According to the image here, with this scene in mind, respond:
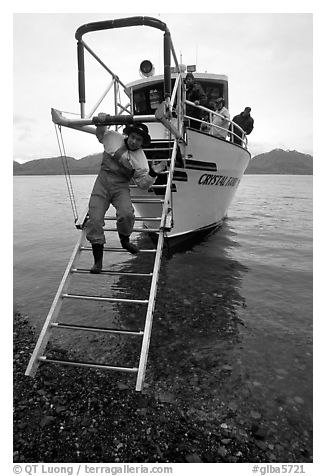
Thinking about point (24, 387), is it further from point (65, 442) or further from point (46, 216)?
point (46, 216)

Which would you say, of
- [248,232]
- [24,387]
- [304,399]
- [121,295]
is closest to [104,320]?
[121,295]

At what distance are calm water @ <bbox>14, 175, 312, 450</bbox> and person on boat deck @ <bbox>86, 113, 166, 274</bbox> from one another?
1570mm

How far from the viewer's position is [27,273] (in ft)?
25.0

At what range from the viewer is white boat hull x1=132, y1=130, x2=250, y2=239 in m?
7.22

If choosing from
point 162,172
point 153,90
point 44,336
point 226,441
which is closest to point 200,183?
point 162,172

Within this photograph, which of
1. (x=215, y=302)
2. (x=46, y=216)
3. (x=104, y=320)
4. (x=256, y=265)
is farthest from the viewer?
(x=46, y=216)

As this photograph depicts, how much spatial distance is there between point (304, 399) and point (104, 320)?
301 centimetres

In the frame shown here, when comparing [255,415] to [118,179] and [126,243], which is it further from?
[118,179]

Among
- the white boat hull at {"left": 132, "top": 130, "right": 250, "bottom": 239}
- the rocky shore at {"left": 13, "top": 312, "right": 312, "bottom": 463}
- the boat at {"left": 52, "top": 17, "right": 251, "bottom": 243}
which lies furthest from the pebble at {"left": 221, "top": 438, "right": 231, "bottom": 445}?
the white boat hull at {"left": 132, "top": 130, "right": 250, "bottom": 239}

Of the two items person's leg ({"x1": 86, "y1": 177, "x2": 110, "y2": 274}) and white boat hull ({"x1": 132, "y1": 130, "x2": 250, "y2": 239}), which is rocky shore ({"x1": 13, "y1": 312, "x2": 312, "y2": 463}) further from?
white boat hull ({"x1": 132, "y1": 130, "x2": 250, "y2": 239})

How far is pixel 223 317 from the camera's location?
16.5 feet

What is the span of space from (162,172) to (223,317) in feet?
8.38

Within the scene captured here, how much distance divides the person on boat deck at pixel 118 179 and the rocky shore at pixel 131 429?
4.89 feet

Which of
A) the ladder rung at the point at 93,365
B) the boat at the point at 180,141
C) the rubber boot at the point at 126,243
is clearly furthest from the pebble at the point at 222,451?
the boat at the point at 180,141
